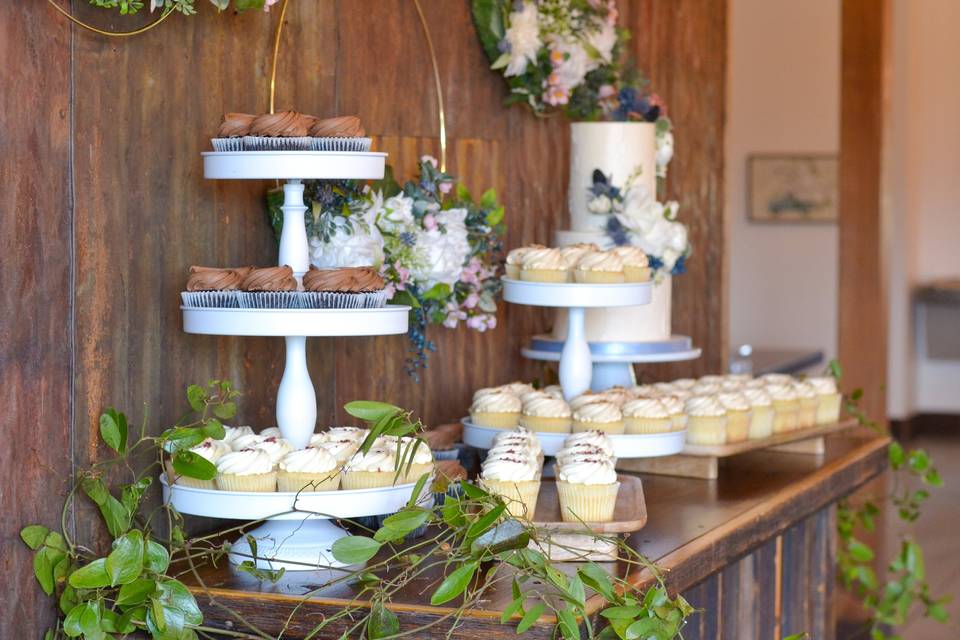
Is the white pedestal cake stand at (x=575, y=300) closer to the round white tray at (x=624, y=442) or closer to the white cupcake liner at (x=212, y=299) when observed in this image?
the round white tray at (x=624, y=442)

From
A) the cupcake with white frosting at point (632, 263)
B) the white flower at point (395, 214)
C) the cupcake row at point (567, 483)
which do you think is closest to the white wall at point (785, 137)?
the cupcake with white frosting at point (632, 263)

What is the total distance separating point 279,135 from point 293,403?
1.29 feet

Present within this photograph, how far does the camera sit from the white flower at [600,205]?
2932 millimetres

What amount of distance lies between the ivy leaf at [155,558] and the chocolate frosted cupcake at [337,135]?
0.60 metres

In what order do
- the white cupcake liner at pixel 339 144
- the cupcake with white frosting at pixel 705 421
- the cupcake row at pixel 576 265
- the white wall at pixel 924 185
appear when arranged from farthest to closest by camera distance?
the white wall at pixel 924 185, the cupcake with white frosting at pixel 705 421, the cupcake row at pixel 576 265, the white cupcake liner at pixel 339 144

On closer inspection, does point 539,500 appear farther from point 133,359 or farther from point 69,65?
Answer: point 69,65

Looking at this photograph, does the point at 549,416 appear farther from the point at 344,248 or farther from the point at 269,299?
the point at 269,299

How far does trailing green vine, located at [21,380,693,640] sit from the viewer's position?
5.45 feet

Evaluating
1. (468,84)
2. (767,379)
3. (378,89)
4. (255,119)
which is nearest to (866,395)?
(767,379)

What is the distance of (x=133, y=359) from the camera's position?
6.43 ft

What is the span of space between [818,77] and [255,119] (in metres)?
7.26

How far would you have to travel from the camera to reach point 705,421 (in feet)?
8.82

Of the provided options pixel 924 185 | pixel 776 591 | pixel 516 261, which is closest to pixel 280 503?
pixel 516 261

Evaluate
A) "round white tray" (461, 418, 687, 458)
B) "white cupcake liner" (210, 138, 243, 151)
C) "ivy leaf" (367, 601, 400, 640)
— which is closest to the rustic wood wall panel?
"white cupcake liner" (210, 138, 243, 151)
